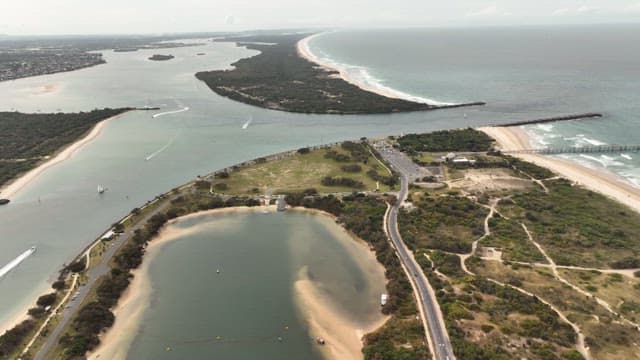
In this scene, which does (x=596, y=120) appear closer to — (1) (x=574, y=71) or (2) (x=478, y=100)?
(2) (x=478, y=100)

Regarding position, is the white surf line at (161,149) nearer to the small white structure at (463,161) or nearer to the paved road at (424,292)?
the paved road at (424,292)

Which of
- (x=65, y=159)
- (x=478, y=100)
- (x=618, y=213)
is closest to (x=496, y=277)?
(x=618, y=213)

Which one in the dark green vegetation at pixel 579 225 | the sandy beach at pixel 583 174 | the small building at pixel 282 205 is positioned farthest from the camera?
the sandy beach at pixel 583 174

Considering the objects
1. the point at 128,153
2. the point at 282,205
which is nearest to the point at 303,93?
the point at 128,153

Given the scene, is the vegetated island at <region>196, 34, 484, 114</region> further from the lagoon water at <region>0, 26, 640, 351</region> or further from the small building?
the small building

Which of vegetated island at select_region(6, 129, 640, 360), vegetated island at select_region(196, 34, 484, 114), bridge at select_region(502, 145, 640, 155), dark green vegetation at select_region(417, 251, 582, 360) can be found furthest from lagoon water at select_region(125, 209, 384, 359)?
vegetated island at select_region(196, 34, 484, 114)

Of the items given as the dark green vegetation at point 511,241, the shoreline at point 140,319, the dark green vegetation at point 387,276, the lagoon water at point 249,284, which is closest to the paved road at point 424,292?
the dark green vegetation at point 387,276

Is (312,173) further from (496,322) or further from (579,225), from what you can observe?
(496,322)
